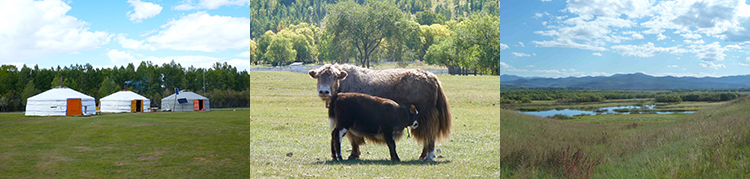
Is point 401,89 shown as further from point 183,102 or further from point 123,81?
point 123,81

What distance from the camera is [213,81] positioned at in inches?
3211

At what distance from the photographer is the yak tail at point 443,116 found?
5.94m

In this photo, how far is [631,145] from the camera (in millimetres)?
6230

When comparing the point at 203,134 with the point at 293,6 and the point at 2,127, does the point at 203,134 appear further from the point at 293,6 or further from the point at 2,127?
the point at 293,6

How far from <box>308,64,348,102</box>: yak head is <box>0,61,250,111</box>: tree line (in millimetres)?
54392

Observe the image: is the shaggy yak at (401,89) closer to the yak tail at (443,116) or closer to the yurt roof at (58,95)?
the yak tail at (443,116)

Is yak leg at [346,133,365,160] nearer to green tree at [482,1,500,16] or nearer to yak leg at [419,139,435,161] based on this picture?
yak leg at [419,139,435,161]

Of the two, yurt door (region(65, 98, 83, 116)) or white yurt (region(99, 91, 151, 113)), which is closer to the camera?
yurt door (region(65, 98, 83, 116))

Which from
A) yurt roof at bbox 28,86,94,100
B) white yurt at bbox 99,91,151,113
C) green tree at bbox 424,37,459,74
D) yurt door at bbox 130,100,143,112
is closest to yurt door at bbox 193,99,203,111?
yurt door at bbox 130,100,143,112

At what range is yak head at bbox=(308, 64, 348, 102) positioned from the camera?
230 inches

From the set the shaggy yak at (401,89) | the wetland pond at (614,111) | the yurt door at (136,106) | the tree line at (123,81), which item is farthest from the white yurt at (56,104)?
the wetland pond at (614,111)

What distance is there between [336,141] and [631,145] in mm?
3774

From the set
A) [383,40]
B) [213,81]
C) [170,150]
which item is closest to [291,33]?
[383,40]

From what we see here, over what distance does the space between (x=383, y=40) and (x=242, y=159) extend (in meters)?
29.3
